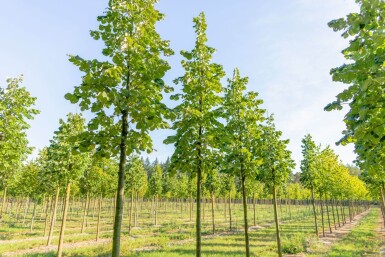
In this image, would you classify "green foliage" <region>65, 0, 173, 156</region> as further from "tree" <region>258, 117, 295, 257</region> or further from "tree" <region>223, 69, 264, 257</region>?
"tree" <region>258, 117, 295, 257</region>

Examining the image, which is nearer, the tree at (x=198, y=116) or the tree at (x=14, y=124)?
the tree at (x=198, y=116)

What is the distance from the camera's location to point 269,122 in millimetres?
18172

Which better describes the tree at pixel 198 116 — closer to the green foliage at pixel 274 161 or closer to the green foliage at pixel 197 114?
the green foliage at pixel 197 114

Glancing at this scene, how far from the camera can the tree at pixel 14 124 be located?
1392cm

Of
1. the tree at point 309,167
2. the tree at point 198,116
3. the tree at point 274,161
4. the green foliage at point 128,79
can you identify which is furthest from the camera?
the tree at point 309,167

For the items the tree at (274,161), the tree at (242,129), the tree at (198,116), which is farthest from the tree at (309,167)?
the tree at (198,116)

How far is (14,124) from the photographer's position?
1427 centimetres

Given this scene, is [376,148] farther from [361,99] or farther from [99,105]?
[99,105]

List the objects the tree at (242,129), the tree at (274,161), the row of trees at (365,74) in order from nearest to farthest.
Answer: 1. the row of trees at (365,74)
2. the tree at (242,129)
3. the tree at (274,161)

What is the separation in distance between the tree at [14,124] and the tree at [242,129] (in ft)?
37.1

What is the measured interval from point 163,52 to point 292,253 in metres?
18.1

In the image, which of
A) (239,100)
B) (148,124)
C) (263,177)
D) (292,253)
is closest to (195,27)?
(239,100)

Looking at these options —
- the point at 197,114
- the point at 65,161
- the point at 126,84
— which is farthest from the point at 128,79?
the point at 65,161

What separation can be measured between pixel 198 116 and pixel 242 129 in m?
4.61
